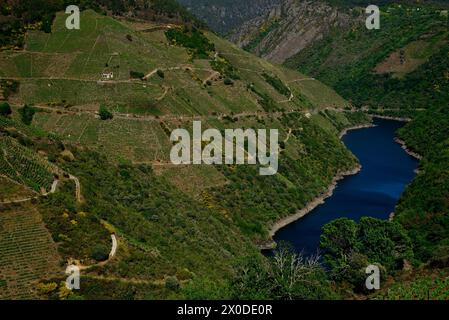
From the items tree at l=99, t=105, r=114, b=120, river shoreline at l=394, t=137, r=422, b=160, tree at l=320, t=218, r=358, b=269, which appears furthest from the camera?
river shoreline at l=394, t=137, r=422, b=160

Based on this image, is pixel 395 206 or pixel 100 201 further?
pixel 395 206

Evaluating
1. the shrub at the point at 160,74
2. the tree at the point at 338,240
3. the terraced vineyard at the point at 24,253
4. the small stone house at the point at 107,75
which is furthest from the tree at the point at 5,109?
the tree at the point at 338,240

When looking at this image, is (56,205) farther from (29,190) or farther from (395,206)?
(395,206)

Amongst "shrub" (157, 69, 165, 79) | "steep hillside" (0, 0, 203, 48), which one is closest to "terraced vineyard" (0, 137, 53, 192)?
"shrub" (157, 69, 165, 79)

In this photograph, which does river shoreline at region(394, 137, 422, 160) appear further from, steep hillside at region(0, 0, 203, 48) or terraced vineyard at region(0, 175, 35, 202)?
terraced vineyard at region(0, 175, 35, 202)

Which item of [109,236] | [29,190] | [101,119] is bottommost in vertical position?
[109,236]

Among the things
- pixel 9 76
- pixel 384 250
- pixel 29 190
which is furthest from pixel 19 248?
pixel 9 76
